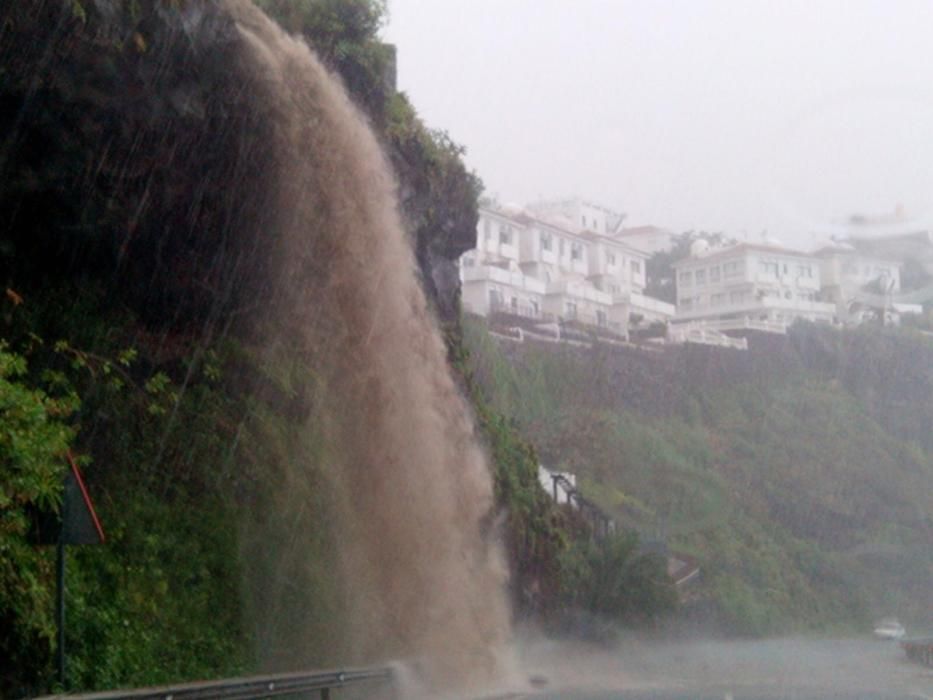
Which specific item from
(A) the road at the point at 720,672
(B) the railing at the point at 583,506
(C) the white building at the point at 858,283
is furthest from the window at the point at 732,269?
(A) the road at the point at 720,672

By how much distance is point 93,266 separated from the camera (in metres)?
16.2

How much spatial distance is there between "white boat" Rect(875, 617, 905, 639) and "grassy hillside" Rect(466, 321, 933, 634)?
2550mm

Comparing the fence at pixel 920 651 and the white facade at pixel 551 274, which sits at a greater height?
the white facade at pixel 551 274

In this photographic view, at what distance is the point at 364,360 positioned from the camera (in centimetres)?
1933

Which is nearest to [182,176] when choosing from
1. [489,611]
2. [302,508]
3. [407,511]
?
[302,508]

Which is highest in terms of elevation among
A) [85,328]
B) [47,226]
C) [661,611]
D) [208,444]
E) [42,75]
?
[42,75]

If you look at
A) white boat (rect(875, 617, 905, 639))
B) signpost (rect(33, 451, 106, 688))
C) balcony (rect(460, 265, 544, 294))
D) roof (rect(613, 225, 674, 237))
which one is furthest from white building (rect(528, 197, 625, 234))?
signpost (rect(33, 451, 106, 688))

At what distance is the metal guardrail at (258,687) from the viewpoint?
976 centimetres

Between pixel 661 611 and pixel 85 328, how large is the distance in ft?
76.0

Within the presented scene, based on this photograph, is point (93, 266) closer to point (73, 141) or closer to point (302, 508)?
point (73, 141)

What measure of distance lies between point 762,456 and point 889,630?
19141 millimetres

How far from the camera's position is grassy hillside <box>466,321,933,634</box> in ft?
183

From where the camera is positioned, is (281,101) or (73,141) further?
(281,101)

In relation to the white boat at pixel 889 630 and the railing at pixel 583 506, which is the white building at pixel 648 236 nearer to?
the white boat at pixel 889 630
